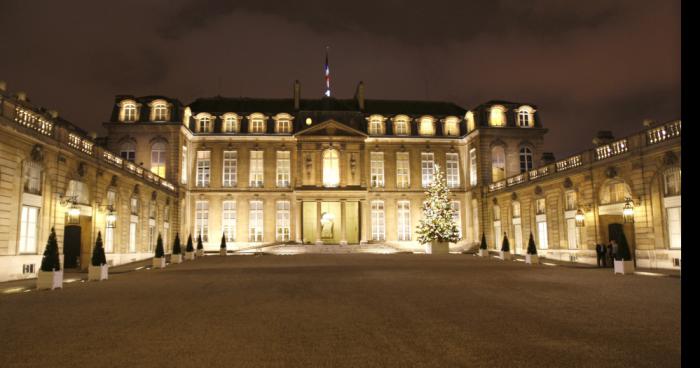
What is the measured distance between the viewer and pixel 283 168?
152 ft

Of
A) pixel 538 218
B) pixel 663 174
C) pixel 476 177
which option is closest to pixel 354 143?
pixel 476 177

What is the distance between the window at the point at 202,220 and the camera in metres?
44.9

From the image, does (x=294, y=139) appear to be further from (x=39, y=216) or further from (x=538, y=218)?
(x=39, y=216)

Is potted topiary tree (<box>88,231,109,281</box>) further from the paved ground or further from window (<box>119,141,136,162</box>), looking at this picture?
window (<box>119,141,136,162</box>)

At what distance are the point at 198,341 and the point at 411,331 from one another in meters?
3.05

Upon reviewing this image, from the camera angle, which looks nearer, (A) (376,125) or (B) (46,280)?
(B) (46,280)

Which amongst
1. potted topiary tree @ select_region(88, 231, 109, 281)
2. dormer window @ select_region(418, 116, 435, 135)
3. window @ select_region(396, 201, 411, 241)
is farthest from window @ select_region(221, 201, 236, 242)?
potted topiary tree @ select_region(88, 231, 109, 281)

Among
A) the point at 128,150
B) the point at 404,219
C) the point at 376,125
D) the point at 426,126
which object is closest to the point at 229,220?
the point at 128,150

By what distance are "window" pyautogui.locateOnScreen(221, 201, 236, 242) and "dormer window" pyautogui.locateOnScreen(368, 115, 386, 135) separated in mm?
13801

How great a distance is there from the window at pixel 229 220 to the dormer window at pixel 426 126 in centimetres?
1784

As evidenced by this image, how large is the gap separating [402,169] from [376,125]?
15.1ft

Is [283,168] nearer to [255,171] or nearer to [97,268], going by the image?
[255,171]

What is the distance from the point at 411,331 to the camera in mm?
7820

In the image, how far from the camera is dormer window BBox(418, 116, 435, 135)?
4753cm
